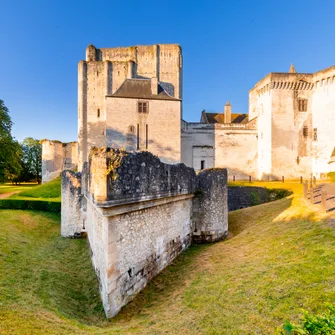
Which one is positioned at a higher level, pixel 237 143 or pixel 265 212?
pixel 237 143

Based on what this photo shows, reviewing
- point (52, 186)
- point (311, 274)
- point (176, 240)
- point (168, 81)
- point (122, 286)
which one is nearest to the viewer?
point (311, 274)

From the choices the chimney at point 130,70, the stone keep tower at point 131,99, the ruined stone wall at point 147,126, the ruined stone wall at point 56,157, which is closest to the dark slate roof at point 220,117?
the stone keep tower at point 131,99

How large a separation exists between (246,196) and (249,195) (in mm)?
270

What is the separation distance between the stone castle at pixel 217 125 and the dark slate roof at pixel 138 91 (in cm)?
12

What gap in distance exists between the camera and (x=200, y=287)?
21.5ft

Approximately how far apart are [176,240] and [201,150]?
23.1 m

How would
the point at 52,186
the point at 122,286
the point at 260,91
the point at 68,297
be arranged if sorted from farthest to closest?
the point at 260,91 < the point at 52,186 < the point at 68,297 < the point at 122,286

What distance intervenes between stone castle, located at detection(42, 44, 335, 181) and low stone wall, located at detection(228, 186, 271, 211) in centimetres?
931

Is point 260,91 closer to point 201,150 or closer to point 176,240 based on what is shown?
point 201,150

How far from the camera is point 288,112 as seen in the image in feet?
92.1

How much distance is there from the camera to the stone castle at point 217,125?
1060 inches

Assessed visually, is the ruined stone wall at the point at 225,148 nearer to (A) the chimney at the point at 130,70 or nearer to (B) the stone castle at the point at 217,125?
(B) the stone castle at the point at 217,125

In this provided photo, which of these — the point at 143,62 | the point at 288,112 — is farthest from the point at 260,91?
the point at 143,62

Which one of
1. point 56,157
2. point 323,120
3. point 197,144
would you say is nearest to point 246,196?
point 197,144
